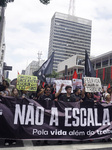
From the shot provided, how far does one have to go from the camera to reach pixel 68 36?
121938 mm

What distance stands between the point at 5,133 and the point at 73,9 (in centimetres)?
14224

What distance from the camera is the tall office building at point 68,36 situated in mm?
117312

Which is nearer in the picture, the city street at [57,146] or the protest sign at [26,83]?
the city street at [57,146]

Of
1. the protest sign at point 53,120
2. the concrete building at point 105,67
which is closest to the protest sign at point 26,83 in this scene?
the protest sign at point 53,120

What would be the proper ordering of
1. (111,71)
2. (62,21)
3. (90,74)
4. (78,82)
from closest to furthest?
(90,74)
(78,82)
(111,71)
(62,21)

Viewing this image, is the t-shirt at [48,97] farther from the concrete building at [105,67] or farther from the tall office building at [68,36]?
the tall office building at [68,36]

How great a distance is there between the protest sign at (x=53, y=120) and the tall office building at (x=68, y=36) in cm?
10911

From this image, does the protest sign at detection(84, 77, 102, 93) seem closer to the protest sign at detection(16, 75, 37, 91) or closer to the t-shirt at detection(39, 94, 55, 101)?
the t-shirt at detection(39, 94, 55, 101)

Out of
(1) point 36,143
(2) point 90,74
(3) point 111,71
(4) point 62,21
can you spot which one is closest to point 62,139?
(1) point 36,143

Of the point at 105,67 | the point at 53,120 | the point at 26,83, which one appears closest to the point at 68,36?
the point at 105,67

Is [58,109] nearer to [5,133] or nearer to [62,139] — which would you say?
[62,139]

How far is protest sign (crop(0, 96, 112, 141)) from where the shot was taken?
4.24m

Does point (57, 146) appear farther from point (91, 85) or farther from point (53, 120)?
point (91, 85)

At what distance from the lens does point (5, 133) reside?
4125 mm
